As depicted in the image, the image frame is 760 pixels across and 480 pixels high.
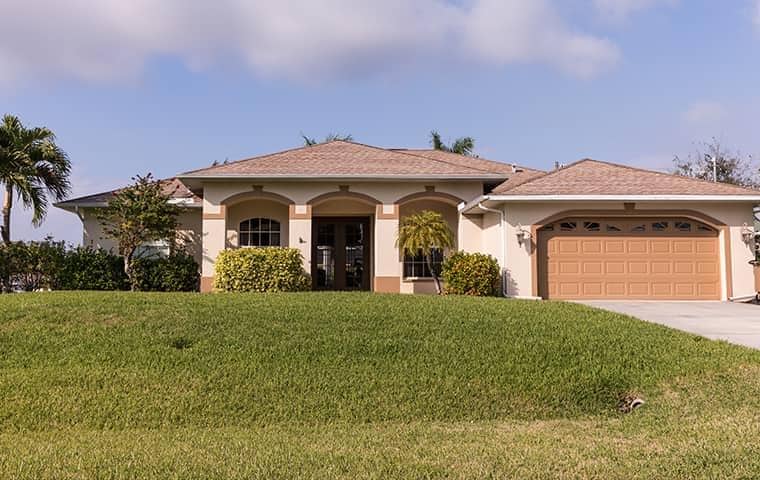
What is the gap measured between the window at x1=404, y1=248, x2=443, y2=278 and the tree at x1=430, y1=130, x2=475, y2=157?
15356 millimetres

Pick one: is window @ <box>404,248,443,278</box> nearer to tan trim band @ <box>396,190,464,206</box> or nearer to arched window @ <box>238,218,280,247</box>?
tan trim band @ <box>396,190,464,206</box>

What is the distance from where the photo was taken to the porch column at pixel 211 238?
51.9 ft

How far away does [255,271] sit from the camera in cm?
1459

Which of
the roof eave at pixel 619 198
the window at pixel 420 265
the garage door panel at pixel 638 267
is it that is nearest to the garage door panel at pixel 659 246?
the garage door panel at pixel 638 267

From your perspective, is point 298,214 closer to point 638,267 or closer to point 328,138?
point 638,267

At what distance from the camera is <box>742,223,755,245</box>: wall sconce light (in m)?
14.3

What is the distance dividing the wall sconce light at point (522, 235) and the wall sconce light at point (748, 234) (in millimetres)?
5737

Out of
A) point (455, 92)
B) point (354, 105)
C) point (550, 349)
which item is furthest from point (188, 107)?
point (550, 349)

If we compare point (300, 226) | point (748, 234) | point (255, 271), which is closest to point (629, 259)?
point (748, 234)

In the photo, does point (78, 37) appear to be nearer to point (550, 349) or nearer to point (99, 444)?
point (99, 444)

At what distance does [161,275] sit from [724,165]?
1315 inches

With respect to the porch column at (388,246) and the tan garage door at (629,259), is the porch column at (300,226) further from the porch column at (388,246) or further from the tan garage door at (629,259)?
the tan garage door at (629,259)

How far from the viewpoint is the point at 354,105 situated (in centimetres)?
2061

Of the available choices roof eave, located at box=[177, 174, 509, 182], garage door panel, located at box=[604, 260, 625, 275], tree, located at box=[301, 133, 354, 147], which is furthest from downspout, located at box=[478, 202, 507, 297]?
tree, located at box=[301, 133, 354, 147]
